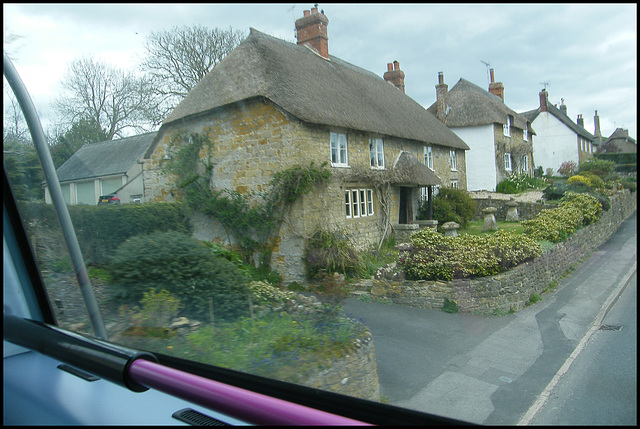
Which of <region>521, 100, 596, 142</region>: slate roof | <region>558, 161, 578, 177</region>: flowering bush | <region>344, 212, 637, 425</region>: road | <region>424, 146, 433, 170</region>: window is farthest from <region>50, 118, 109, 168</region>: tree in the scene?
<region>424, 146, 433, 170</region>: window

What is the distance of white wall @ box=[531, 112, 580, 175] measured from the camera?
1.78m

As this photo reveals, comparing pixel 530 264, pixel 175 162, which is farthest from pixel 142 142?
pixel 530 264

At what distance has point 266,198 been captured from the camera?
111 inches

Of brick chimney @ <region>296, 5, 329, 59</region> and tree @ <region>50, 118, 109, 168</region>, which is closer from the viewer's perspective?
brick chimney @ <region>296, 5, 329, 59</region>

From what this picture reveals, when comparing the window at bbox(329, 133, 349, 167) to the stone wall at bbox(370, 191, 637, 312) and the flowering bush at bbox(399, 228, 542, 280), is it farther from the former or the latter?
the stone wall at bbox(370, 191, 637, 312)

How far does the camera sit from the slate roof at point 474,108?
6.53ft

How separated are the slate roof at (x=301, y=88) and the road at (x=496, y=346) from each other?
111cm

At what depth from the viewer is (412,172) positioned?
3.88 metres

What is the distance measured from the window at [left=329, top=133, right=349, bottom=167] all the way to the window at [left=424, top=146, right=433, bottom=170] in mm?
1311

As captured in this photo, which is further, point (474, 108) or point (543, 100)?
point (474, 108)

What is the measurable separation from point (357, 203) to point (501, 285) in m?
1.14

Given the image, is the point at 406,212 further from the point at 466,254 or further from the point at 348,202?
the point at 348,202

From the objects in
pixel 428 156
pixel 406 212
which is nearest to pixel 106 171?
pixel 406 212

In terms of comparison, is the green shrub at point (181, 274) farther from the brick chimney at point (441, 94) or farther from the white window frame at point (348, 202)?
the brick chimney at point (441, 94)
